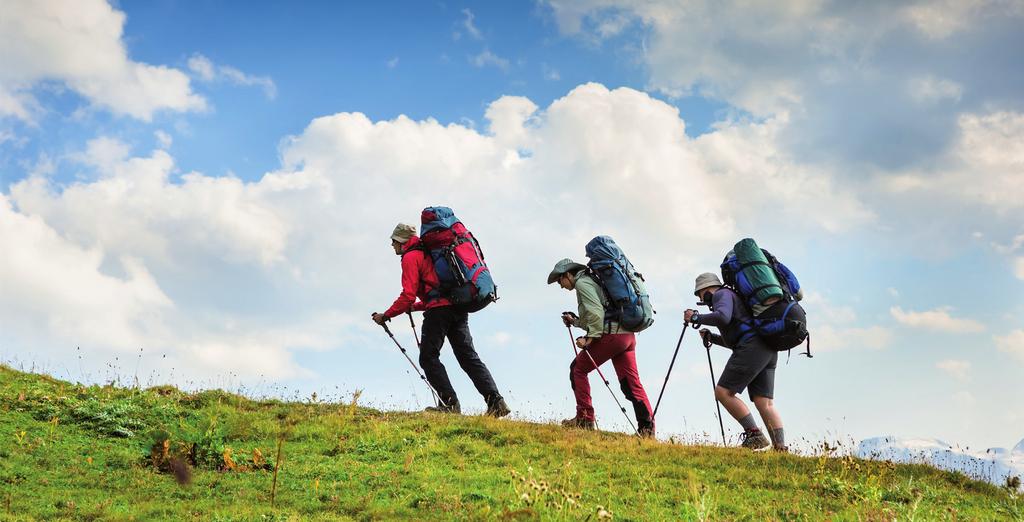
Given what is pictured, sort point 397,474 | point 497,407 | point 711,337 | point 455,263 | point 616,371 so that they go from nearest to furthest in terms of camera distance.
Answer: point 397,474
point 711,337
point 616,371
point 455,263
point 497,407

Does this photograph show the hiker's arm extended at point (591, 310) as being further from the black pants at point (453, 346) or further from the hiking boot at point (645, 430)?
the black pants at point (453, 346)

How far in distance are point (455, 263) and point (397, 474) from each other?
4695mm

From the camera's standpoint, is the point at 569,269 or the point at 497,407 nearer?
the point at 569,269

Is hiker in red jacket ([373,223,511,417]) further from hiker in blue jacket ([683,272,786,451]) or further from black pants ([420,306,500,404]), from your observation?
hiker in blue jacket ([683,272,786,451])

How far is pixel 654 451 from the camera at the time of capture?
39.8ft

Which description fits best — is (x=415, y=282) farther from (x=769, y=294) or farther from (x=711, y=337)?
(x=769, y=294)

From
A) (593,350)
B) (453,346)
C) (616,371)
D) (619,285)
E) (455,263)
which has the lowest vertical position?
(616,371)

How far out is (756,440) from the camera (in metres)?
12.3

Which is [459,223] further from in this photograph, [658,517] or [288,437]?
[658,517]

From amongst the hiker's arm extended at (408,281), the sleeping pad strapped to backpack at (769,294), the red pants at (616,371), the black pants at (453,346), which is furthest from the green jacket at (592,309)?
the hiker's arm extended at (408,281)

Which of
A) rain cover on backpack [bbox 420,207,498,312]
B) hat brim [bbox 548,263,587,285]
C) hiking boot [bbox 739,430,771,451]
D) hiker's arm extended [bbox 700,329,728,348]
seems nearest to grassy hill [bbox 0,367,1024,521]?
hiking boot [bbox 739,430,771,451]

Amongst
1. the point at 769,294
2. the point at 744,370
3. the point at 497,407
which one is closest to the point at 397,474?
the point at 497,407

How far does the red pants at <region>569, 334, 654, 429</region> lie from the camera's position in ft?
43.6

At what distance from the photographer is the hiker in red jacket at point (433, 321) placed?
14.4 meters
